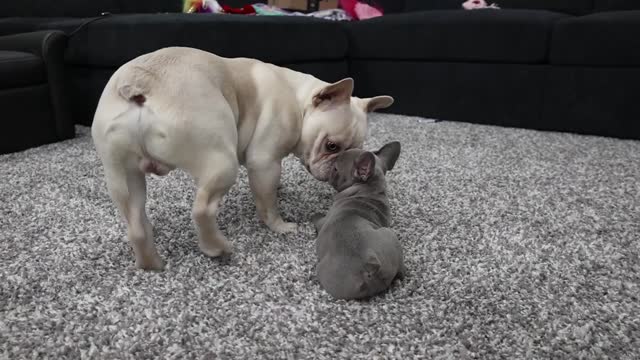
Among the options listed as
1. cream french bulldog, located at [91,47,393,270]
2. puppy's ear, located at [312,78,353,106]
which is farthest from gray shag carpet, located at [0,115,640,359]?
puppy's ear, located at [312,78,353,106]

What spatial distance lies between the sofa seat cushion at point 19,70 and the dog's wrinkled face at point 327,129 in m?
1.43

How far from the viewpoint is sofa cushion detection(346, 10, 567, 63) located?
2469 millimetres

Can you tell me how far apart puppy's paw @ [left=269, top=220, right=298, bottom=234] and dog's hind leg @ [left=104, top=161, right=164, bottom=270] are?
1.03 ft

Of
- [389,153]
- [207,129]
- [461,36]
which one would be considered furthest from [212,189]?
[461,36]

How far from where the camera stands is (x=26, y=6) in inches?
119

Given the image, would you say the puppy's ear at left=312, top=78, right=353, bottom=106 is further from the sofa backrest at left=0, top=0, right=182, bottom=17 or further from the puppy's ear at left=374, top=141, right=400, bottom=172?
the sofa backrest at left=0, top=0, right=182, bottom=17

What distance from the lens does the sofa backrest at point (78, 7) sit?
9.90ft

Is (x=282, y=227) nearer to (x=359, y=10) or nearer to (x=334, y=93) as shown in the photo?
(x=334, y=93)

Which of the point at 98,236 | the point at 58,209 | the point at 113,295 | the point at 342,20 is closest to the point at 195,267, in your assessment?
the point at 113,295

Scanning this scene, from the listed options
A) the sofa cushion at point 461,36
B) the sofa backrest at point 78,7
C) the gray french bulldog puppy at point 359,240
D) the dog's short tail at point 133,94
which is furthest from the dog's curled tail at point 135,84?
the sofa backrest at point 78,7

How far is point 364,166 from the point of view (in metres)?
1.15

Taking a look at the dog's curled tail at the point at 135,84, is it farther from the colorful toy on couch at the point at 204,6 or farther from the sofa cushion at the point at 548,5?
the sofa cushion at the point at 548,5

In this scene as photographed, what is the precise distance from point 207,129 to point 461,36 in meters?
2.04

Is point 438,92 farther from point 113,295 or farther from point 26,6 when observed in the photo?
point 26,6
